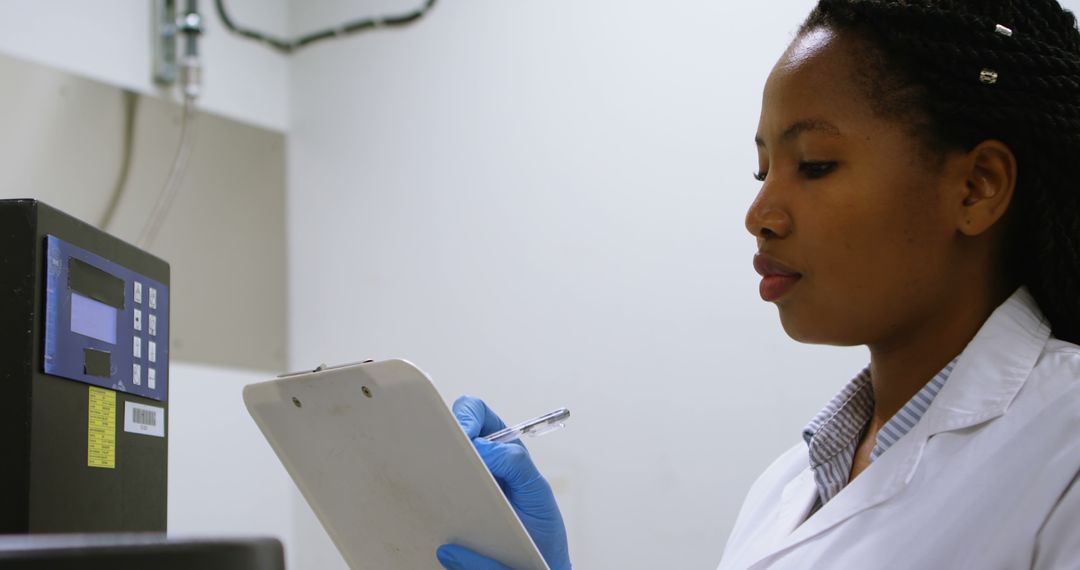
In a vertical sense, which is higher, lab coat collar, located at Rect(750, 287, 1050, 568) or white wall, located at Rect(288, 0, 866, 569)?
white wall, located at Rect(288, 0, 866, 569)

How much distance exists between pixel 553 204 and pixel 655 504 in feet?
1.91

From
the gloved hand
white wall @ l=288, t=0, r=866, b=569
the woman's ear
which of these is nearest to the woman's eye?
the woman's ear

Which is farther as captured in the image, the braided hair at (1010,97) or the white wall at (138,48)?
the white wall at (138,48)

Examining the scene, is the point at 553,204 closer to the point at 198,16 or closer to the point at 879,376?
the point at 198,16

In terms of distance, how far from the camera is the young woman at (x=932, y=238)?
32.3 inches

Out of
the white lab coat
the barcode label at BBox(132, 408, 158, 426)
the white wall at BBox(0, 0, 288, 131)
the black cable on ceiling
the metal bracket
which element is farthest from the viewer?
the black cable on ceiling

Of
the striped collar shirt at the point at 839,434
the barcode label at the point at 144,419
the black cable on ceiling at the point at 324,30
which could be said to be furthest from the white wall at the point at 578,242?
the barcode label at the point at 144,419

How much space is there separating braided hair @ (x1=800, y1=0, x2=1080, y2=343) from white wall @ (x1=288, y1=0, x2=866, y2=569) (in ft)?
2.54

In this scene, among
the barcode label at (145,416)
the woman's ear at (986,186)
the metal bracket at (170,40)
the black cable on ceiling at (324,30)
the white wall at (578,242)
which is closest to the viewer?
the woman's ear at (986,186)

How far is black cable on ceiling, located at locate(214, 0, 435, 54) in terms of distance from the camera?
7.30ft

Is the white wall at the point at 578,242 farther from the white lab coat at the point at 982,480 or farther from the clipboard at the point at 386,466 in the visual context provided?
the clipboard at the point at 386,466

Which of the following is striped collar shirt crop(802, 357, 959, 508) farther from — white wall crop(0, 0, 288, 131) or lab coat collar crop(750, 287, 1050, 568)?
white wall crop(0, 0, 288, 131)

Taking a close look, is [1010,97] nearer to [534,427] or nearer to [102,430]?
[534,427]

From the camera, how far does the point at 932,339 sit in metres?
0.92
